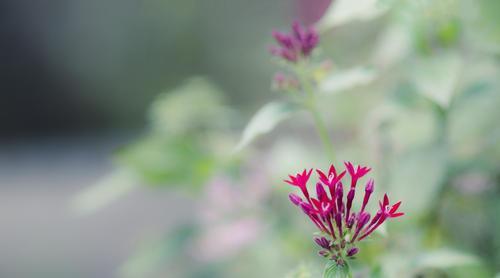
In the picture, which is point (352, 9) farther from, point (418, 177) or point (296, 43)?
point (418, 177)

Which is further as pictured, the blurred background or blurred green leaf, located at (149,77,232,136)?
blurred green leaf, located at (149,77,232,136)

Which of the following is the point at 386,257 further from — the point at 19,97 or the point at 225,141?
the point at 19,97

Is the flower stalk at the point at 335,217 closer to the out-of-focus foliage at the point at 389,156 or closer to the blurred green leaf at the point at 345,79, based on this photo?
the out-of-focus foliage at the point at 389,156

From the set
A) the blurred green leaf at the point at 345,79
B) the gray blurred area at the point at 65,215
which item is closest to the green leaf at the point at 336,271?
the blurred green leaf at the point at 345,79

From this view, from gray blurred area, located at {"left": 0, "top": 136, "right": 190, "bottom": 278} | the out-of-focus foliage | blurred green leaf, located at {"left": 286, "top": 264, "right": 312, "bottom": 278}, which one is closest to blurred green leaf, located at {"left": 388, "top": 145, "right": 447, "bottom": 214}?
the out-of-focus foliage

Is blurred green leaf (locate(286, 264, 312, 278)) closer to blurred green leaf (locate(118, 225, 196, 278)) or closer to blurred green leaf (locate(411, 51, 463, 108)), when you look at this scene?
blurred green leaf (locate(411, 51, 463, 108))

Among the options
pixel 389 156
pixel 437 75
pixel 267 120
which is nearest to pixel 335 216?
pixel 267 120

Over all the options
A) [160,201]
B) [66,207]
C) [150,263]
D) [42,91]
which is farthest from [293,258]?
[42,91]
